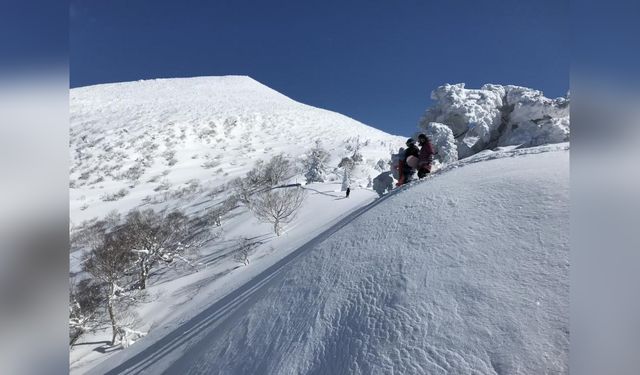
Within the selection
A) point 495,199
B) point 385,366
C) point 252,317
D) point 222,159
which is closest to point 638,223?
point 385,366

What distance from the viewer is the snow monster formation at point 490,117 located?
11297 millimetres

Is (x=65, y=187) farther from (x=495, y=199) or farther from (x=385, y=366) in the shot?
(x=495, y=199)

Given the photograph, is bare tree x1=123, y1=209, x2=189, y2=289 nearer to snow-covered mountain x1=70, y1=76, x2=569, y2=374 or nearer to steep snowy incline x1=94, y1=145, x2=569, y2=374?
snow-covered mountain x1=70, y1=76, x2=569, y2=374

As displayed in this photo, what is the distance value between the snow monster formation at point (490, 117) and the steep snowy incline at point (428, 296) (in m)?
8.01

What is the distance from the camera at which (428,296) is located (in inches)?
97.1

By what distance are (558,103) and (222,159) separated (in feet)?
75.2

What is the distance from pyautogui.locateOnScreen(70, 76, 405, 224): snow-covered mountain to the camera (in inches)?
868

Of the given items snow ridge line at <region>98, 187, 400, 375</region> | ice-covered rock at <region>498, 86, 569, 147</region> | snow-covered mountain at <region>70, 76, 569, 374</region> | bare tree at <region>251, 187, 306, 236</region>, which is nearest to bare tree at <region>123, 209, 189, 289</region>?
bare tree at <region>251, 187, 306, 236</region>

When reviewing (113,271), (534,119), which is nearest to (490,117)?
(534,119)

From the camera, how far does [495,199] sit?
3.25 m

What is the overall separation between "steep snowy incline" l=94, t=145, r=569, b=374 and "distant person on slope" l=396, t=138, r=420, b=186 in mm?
2250

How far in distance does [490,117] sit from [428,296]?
12.5 metres

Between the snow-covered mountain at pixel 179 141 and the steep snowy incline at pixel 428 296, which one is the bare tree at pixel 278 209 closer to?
the snow-covered mountain at pixel 179 141

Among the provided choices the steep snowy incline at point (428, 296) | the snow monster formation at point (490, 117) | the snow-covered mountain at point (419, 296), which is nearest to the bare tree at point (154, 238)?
the snow-covered mountain at point (419, 296)
